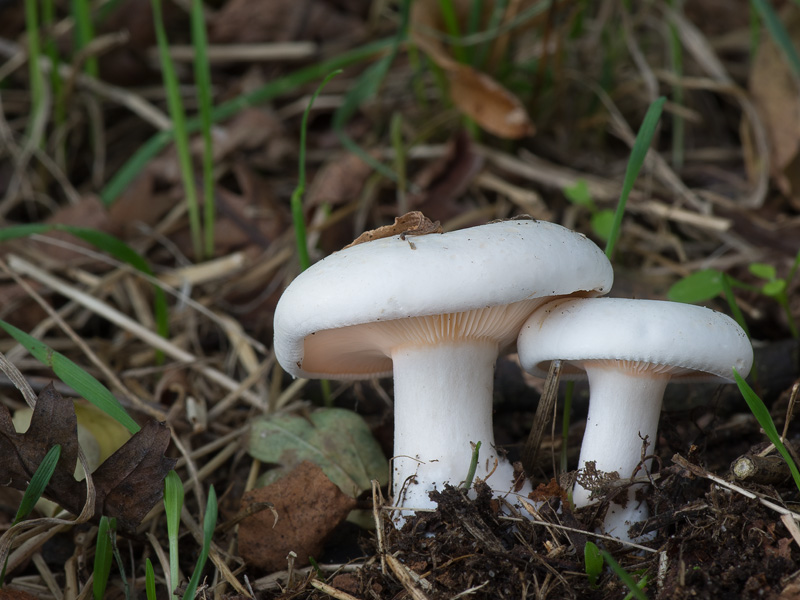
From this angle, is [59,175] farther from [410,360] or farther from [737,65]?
[737,65]

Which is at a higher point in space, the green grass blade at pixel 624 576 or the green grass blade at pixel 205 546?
the green grass blade at pixel 624 576

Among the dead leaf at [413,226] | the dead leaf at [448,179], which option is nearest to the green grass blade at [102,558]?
the dead leaf at [413,226]

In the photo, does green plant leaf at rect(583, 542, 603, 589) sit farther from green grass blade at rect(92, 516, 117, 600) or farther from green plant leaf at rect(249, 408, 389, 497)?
green grass blade at rect(92, 516, 117, 600)

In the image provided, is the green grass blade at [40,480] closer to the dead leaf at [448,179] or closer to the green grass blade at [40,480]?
the green grass blade at [40,480]

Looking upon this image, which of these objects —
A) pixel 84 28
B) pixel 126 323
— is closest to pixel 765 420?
pixel 126 323

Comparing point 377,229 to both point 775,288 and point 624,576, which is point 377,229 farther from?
point 775,288
